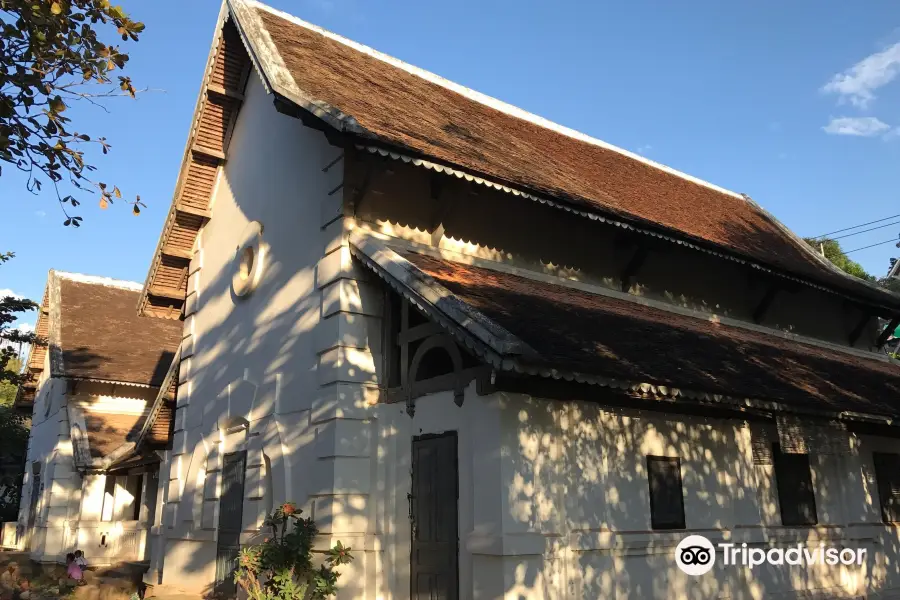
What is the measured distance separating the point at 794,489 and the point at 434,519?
5431 millimetres

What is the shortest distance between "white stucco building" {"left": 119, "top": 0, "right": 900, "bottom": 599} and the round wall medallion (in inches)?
1.7

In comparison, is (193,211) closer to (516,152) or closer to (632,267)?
(516,152)

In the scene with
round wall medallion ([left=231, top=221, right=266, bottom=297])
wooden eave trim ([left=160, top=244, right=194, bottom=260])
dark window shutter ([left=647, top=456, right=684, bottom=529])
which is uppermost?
wooden eave trim ([left=160, top=244, right=194, bottom=260])

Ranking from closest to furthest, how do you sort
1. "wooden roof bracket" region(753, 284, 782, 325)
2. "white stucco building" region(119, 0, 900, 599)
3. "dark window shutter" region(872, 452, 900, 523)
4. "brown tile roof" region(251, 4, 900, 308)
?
1. "white stucco building" region(119, 0, 900, 599)
2. "brown tile roof" region(251, 4, 900, 308)
3. "dark window shutter" region(872, 452, 900, 523)
4. "wooden roof bracket" region(753, 284, 782, 325)

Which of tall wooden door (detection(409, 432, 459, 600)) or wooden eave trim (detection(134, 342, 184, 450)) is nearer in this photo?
tall wooden door (detection(409, 432, 459, 600))

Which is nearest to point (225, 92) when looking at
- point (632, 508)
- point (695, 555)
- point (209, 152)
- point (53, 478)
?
point (209, 152)

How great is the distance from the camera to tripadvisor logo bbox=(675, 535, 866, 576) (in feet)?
29.2

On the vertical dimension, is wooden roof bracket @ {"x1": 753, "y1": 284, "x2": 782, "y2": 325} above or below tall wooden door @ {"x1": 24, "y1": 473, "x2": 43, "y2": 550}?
above

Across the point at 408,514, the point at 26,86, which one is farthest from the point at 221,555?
the point at 26,86

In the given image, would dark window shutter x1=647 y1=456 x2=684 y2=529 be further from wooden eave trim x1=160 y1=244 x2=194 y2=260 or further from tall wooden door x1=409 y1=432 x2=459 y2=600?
wooden eave trim x1=160 y1=244 x2=194 y2=260

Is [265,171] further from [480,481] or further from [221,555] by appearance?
[480,481]

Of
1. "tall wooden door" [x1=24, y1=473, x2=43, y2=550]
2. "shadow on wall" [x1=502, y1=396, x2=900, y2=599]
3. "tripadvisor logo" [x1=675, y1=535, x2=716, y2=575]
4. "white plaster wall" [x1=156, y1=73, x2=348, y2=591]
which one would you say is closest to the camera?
"shadow on wall" [x1=502, y1=396, x2=900, y2=599]

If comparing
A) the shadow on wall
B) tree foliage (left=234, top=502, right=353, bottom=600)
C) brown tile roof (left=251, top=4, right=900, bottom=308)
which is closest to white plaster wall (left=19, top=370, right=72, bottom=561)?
brown tile roof (left=251, top=4, right=900, bottom=308)

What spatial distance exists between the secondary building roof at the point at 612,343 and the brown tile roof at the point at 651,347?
2cm
